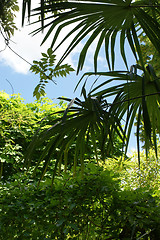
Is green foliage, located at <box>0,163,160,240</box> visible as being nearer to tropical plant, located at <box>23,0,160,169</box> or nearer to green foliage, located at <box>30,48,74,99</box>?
tropical plant, located at <box>23,0,160,169</box>

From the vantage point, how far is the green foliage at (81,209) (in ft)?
6.92

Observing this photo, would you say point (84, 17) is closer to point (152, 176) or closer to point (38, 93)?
point (38, 93)

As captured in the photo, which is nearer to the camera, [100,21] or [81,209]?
[100,21]

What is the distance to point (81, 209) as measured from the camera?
7.64ft

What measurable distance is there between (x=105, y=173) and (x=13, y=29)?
1487mm

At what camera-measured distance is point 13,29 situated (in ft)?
8.00

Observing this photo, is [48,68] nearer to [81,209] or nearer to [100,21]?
[100,21]

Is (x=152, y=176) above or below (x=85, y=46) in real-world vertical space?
below

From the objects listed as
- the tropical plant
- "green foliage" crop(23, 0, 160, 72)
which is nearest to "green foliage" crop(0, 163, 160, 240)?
the tropical plant

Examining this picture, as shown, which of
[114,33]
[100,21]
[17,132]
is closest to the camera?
[100,21]

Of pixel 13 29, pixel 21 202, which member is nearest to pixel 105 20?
pixel 13 29

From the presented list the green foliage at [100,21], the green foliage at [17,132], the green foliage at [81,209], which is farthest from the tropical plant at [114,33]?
the green foliage at [17,132]

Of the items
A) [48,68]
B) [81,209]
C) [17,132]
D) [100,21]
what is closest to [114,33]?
[100,21]

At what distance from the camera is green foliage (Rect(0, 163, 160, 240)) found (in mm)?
2109
